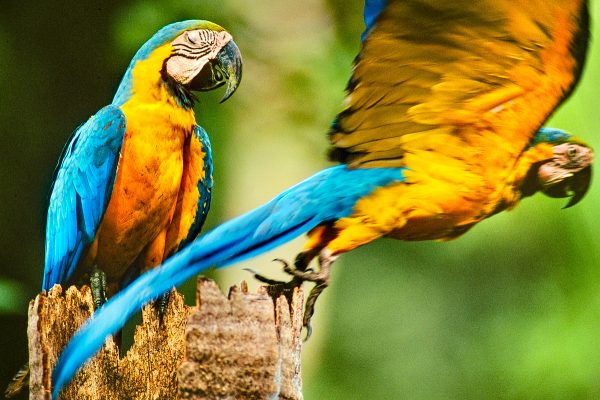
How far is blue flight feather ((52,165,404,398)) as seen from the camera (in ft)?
4.26

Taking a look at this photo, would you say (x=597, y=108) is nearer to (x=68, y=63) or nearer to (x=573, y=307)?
(x=573, y=307)

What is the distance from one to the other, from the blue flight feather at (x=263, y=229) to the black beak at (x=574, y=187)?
0.32 metres

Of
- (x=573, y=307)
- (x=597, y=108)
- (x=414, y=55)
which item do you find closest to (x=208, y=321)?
(x=414, y=55)

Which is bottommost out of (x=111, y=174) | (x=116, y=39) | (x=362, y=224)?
(x=362, y=224)

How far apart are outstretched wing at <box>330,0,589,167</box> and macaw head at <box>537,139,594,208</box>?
73mm

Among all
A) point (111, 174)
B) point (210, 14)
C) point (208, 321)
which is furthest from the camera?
point (210, 14)

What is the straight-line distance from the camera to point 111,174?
1.33 metres

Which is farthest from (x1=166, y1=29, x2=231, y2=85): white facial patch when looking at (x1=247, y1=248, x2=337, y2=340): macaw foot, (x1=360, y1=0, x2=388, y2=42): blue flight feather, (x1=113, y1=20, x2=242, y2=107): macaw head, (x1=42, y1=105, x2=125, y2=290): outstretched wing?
(x1=247, y1=248, x2=337, y2=340): macaw foot

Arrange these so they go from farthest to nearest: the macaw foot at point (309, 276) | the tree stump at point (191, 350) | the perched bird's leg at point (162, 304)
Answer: the macaw foot at point (309, 276) < the perched bird's leg at point (162, 304) < the tree stump at point (191, 350)

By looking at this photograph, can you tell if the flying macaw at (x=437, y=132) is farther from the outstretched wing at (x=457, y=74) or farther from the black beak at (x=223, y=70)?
the black beak at (x=223, y=70)

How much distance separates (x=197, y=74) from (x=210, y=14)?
0.52ft

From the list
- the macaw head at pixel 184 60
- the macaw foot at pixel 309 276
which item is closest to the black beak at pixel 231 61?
the macaw head at pixel 184 60

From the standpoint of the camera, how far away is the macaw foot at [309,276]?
1.33 m

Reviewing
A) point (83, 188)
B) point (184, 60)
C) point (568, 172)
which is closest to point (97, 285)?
point (83, 188)
